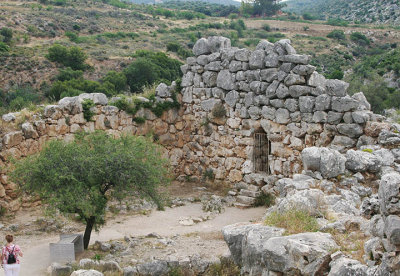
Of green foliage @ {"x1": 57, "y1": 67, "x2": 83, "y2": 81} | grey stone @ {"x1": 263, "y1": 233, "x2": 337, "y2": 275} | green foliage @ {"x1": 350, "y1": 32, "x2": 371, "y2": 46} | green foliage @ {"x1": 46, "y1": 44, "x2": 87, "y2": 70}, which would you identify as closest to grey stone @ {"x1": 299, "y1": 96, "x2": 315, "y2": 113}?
grey stone @ {"x1": 263, "y1": 233, "x2": 337, "y2": 275}

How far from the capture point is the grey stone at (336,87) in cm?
1228

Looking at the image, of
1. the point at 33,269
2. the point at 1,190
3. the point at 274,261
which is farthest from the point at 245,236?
the point at 1,190

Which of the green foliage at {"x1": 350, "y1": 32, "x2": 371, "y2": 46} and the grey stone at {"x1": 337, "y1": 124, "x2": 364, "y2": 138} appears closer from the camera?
the grey stone at {"x1": 337, "y1": 124, "x2": 364, "y2": 138}

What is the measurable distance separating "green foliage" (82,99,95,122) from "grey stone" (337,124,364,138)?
7.29m

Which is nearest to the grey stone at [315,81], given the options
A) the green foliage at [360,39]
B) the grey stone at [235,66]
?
the grey stone at [235,66]

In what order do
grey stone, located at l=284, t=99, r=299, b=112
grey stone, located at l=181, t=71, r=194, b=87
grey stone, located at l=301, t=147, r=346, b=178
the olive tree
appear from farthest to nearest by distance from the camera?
grey stone, located at l=181, t=71, r=194, b=87
grey stone, located at l=284, t=99, r=299, b=112
grey stone, located at l=301, t=147, r=346, b=178
the olive tree

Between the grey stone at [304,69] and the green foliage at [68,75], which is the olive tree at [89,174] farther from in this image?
the green foliage at [68,75]

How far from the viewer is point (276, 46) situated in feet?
44.7

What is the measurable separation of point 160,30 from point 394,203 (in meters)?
43.3

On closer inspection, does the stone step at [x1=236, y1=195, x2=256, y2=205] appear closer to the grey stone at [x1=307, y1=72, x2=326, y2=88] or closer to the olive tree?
the grey stone at [x1=307, y1=72, x2=326, y2=88]

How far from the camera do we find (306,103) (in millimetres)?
12758

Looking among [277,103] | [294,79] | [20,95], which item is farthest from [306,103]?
A: [20,95]

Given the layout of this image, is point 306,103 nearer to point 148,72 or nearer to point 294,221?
point 294,221

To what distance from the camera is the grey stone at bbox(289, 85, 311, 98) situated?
12.8 metres
